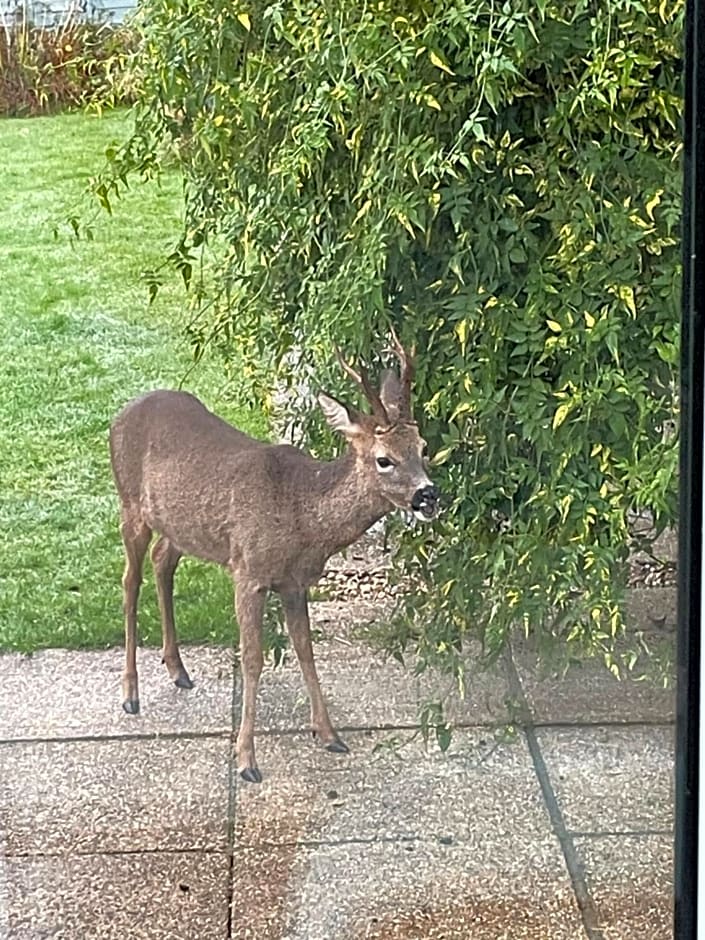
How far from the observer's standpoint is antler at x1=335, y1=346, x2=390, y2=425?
4.39 feet

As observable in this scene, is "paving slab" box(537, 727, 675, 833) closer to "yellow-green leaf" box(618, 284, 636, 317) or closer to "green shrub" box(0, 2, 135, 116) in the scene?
"yellow-green leaf" box(618, 284, 636, 317)

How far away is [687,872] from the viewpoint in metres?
1.46

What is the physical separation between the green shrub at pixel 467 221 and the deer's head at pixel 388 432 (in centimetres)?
2

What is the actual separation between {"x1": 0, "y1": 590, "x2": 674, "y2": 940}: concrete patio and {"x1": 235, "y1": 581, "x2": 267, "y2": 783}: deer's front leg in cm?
1

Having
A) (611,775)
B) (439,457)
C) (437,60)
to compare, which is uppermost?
(437,60)

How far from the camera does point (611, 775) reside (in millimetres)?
1460

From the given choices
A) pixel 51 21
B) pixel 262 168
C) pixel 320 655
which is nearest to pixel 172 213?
pixel 262 168

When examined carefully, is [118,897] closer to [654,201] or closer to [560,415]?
[560,415]

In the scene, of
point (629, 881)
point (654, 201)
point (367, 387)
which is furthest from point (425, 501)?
point (629, 881)

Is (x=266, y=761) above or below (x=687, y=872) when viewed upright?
above

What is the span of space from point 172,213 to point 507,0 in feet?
1.18

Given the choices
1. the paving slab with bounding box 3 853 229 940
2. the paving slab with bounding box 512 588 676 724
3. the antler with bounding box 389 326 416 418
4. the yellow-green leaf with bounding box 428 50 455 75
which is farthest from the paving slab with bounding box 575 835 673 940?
the yellow-green leaf with bounding box 428 50 455 75

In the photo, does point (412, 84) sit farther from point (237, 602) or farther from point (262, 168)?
point (237, 602)

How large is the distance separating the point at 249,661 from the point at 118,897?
274 millimetres
